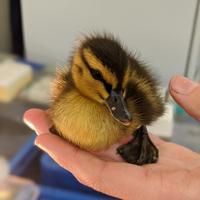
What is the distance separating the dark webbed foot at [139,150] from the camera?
2.72ft

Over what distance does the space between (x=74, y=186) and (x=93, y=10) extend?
0.65 metres

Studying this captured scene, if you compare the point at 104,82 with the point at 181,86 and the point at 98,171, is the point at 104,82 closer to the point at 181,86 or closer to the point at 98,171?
the point at 98,171

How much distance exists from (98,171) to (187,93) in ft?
0.91

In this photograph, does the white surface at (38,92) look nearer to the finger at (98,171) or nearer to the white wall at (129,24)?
the white wall at (129,24)

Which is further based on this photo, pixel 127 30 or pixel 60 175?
pixel 127 30

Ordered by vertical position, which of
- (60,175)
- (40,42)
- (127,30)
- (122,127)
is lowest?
(60,175)

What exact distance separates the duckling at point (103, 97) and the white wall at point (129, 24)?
62cm

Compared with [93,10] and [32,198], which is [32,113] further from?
[93,10]

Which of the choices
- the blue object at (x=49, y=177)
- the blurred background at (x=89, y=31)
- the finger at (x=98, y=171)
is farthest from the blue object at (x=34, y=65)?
the finger at (x=98, y=171)

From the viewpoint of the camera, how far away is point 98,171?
0.70 meters

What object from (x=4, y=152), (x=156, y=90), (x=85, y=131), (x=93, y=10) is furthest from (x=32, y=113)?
(x=93, y=10)

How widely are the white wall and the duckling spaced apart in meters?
0.62

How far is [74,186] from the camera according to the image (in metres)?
1.14

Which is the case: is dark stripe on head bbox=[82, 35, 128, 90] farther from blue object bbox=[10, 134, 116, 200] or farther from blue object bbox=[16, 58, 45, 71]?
blue object bbox=[16, 58, 45, 71]
